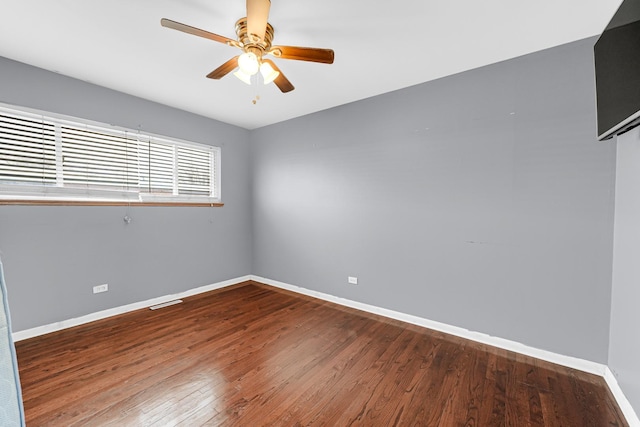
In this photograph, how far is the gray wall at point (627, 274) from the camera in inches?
64.5

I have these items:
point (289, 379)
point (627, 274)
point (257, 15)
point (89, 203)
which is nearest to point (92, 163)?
point (89, 203)

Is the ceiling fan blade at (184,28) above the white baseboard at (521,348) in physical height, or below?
above

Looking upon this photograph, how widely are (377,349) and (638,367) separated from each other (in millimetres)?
1621

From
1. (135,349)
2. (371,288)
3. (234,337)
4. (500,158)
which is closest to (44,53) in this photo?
(135,349)

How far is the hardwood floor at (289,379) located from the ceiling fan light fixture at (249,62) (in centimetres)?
225

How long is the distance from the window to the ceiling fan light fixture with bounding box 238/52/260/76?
2160 mm

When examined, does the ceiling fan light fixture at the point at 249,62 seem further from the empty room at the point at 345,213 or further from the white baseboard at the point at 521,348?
the white baseboard at the point at 521,348

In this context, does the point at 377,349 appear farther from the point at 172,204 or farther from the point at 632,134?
→ the point at 172,204

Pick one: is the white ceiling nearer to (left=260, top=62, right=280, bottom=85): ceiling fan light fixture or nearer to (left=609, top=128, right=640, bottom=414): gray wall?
(left=260, top=62, right=280, bottom=85): ceiling fan light fixture

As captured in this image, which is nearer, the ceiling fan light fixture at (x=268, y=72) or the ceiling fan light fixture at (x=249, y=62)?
the ceiling fan light fixture at (x=249, y=62)

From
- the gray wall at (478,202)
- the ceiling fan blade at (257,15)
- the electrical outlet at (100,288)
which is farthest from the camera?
the electrical outlet at (100,288)

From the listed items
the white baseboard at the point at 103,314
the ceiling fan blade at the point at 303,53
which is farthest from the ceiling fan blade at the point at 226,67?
the white baseboard at the point at 103,314

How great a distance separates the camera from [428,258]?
112 inches

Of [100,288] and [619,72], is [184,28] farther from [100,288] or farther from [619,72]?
[100,288]
